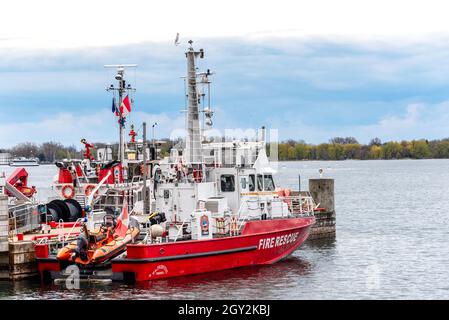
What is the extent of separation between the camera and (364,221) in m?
48.8

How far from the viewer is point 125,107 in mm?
34094

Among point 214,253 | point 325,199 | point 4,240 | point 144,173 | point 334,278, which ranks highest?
point 144,173

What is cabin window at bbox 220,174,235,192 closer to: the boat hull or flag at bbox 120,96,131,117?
the boat hull

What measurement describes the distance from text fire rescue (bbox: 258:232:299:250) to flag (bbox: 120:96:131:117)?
9194 mm

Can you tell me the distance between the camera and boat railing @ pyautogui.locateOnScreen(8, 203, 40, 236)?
29.6 m

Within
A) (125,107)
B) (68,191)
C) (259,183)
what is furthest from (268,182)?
(68,191)

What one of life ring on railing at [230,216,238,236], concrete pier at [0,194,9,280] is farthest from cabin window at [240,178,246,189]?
concrete pier at [0,194,9,280]

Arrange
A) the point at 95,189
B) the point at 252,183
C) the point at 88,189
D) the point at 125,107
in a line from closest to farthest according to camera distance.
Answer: the point at 252,183 → the point at 95,189 → the point at 88,189 → the point at 125,107

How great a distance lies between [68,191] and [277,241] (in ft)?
31.5

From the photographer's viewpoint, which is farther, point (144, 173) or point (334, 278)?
point (144, 173)

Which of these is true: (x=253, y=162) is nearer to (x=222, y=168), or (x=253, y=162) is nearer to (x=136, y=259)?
(x=222, y=168)

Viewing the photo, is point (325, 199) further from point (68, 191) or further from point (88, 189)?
point (68, 191)

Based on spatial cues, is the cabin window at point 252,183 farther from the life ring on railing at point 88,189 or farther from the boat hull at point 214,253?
the life ring on railing at point 88,189

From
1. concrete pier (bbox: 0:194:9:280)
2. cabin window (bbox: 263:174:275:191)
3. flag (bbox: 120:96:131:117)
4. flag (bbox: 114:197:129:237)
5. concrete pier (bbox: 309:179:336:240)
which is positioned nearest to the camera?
flag (bbox: 114:197:129:237)
